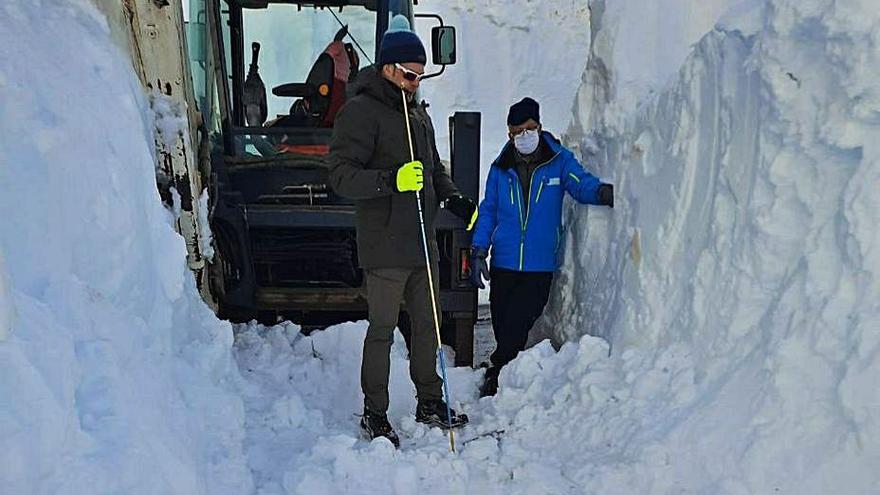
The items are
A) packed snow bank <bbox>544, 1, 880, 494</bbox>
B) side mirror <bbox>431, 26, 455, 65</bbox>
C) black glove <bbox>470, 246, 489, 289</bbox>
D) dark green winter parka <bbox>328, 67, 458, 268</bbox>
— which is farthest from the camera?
side mirror <bbox>431, 26, 455, 65</bbox>

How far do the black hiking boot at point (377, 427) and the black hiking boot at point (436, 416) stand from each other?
0.66ft

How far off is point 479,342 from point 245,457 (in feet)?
13.0

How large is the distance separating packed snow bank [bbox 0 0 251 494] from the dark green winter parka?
3.02 ft

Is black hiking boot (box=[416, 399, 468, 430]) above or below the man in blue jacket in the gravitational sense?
below

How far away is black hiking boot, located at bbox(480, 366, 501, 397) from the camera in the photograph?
4.84m

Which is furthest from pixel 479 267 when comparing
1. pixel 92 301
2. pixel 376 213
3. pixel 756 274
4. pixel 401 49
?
pixel 92 301

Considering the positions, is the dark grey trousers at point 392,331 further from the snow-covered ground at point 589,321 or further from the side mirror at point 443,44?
the side mirror at point 443,44

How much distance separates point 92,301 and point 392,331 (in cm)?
143

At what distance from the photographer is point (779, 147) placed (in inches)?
133

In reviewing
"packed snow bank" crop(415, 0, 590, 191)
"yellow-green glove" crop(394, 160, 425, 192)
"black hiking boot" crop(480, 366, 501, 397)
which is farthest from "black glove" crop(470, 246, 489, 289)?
"packed snow bank" crop(415, 0, 590, 191)

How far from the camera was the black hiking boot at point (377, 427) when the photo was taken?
3.90 m

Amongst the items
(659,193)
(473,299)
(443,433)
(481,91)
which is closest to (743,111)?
(659,193)

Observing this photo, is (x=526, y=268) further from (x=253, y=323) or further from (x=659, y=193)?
(x=253, y=323)

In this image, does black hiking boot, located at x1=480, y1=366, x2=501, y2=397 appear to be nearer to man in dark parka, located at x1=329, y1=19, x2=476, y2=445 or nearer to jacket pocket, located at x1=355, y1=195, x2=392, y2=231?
man in dark parka, located at x1=329, y1=19, x2=476, y2=445
